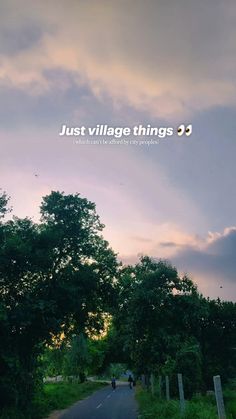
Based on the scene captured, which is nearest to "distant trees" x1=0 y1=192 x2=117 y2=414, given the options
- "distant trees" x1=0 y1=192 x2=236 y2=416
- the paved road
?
"distant trees" x1=0 y1=192 x2=236 y2=416

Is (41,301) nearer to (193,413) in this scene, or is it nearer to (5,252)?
(5,252)

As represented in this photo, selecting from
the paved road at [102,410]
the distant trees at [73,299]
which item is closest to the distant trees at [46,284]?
the distant trees at [73,299]

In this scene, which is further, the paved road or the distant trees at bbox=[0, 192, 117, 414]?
the paved road

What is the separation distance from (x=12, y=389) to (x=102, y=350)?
67685 millimetres

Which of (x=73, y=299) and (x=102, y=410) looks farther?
(x=102, y=410)

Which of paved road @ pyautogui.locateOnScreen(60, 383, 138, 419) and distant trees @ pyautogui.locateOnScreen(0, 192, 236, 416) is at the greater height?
distant trees @ pyautogui.locateOnScreen(0, 192, 236, 416)

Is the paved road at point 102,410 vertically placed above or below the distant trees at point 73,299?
below

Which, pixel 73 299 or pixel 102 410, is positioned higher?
pixel 73 299

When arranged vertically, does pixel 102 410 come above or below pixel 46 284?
below

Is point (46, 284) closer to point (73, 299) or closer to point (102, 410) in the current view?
point (73, 299)

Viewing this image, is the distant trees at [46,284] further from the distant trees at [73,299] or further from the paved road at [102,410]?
the paved road at [102,410]

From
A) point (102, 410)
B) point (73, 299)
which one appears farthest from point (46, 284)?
point (102, 410)

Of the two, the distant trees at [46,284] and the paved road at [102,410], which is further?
the paved road at [102,410]

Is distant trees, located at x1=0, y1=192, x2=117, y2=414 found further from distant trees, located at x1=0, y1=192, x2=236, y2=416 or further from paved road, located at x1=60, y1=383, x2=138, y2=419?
paved road, located at x1=60, y1=383, x2=138, y2=419
